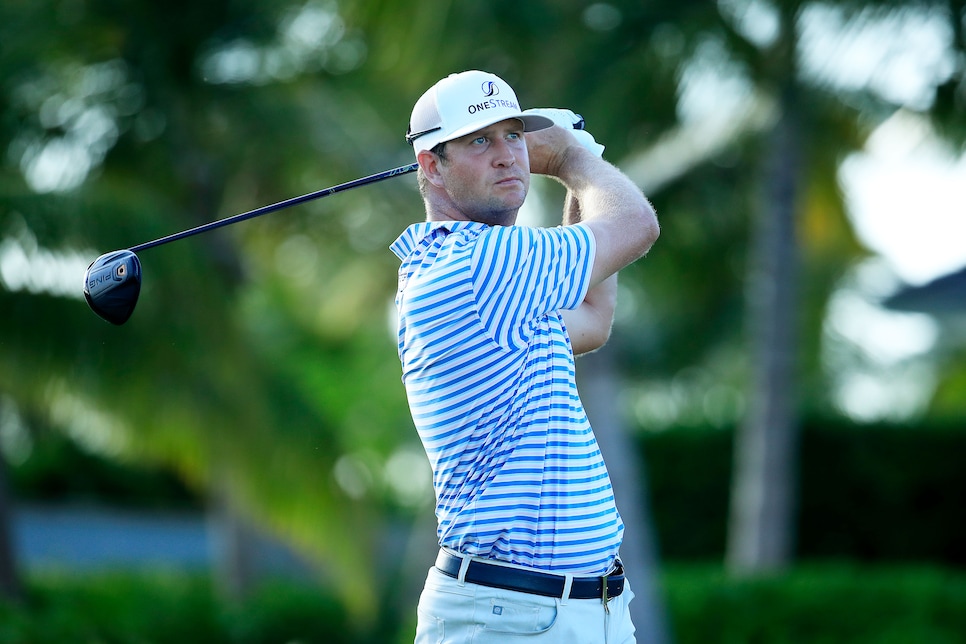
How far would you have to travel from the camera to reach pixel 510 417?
8.75 feet

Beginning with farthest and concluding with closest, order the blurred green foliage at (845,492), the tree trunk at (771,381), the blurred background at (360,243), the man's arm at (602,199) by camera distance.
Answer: the blurred green foliage at (845,492) → the tree trunk at (771,381) → the blurred background at (360,243) → the man's arm at (602,199)

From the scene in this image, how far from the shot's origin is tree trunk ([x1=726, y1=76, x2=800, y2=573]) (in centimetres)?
1026

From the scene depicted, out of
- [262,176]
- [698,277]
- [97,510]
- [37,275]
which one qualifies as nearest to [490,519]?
[37,275]

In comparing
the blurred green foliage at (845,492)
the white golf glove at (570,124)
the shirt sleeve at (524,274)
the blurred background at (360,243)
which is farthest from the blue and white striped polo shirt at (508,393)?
the blurred green foliage at (845,492)

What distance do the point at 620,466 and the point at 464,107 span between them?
20.4 feet

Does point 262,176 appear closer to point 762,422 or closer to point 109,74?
point 109,74

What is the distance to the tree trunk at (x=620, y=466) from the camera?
8336 mm

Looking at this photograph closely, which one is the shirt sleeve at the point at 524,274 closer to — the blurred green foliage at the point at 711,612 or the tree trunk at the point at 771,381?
the blurred green foliage at the point at 711,612

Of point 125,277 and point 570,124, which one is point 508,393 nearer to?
point 570,124

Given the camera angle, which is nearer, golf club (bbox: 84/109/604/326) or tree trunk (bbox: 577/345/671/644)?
golf club (bbox: 84/109/604/326)

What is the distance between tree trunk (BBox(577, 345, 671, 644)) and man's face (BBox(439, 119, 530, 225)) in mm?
5579

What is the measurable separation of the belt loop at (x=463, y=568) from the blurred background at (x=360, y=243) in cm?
460

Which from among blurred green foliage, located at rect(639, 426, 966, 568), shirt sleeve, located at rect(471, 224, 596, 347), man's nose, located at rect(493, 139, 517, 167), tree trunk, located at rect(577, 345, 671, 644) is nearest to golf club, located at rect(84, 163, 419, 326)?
man's nose, located at rect(493, 139, 517, 167)

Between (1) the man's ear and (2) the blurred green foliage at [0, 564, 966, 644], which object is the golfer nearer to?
(1) the man's ear
